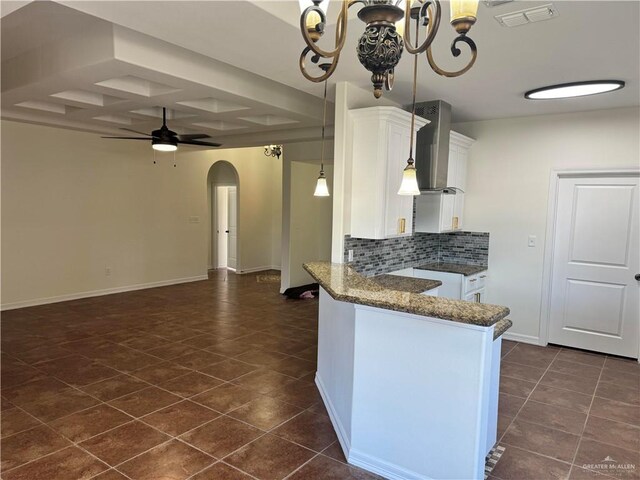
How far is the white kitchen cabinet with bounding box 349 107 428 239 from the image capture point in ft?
11.7

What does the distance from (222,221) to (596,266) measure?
25.5 ft

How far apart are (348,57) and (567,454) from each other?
3048 millimetres

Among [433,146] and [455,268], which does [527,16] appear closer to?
[433,146]

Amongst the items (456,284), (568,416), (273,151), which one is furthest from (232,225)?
(568,416)

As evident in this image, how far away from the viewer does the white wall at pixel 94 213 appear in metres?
5.84

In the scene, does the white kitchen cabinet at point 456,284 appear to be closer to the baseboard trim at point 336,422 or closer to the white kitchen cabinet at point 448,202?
the white kitchen cabinet at point 448,202

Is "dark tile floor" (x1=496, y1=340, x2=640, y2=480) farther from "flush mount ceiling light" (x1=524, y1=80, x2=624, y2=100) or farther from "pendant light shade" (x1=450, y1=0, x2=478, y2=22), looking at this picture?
"flush mount ceiling light" (x1=524, y1=80, x2=624, y2=100)

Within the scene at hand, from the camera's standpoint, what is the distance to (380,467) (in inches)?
93.0

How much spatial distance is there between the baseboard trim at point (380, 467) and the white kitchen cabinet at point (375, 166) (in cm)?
180

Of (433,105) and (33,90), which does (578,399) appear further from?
(33,90)

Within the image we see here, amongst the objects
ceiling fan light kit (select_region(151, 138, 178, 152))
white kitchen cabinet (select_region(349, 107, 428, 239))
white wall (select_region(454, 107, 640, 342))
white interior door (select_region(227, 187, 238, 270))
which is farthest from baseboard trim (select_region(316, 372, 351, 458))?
white interior door (select_region(227, 187, 238, 270))

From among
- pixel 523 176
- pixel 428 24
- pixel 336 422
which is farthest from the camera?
pixel 523 176

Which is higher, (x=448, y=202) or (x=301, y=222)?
(x=448, y=202)

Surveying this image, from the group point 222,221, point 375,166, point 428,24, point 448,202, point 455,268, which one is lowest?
point 455,268
